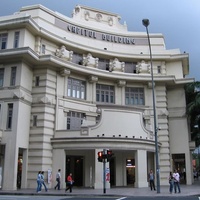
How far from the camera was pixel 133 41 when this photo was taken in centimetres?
3947

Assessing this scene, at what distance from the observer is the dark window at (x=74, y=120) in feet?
107

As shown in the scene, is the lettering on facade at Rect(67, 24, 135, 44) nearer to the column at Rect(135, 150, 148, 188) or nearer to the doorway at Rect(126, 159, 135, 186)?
the doorway at Rect(126, 159, 135, 186)

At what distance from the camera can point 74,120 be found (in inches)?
1297

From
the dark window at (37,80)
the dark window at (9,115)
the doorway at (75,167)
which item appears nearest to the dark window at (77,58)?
the dark window at (37,80)

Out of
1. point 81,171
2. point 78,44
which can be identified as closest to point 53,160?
point 81,171

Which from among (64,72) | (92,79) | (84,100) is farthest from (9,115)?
(92,79)

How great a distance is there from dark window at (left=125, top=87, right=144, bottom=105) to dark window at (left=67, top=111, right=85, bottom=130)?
6093 mm

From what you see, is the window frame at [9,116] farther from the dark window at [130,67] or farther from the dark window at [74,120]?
the dark window at [130,67]

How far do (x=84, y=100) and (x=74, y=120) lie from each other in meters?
2.52

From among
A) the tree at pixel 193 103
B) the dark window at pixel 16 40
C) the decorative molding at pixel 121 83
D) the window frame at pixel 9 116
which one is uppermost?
the dark window at pixel 16 40

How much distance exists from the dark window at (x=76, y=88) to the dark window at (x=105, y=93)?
1.76 m

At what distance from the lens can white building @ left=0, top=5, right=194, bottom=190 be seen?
28.8 metres

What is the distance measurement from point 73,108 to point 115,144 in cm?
647

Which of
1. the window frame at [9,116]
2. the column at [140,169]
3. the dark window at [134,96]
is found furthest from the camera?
the dark window at [134,96]
